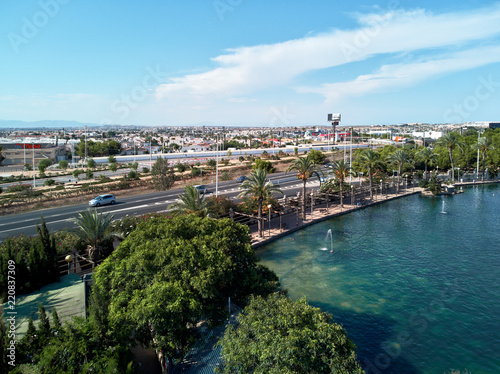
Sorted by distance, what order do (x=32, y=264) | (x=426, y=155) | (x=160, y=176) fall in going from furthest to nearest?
(x=426, y=155), (x=160, y=176), (x=32, y=264)

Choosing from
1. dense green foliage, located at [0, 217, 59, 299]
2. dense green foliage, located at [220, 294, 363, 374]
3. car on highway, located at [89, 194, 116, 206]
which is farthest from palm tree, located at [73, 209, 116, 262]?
car on highway, located at [89, 194, 116, 206]

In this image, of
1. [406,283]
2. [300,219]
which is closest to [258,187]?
[300,219]

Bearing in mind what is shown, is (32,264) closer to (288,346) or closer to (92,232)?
(92,232)

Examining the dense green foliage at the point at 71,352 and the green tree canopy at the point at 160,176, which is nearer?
the dense green foliage at the point at 71,352

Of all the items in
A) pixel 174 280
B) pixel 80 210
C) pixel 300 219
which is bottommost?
pixel 300 219

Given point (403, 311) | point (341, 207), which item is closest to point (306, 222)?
point (341, 207)

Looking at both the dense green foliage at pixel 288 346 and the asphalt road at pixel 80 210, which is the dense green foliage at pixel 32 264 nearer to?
the asphalt road at pixel 80 210
